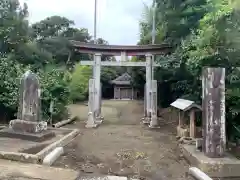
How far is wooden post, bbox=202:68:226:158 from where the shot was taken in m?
8.52

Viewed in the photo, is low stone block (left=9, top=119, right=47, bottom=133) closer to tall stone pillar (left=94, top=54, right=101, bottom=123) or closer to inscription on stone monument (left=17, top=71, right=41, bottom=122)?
inscription on stone monument (left=17, top=71, right=41, bottom=122)

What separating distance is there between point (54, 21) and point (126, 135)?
33363 mm

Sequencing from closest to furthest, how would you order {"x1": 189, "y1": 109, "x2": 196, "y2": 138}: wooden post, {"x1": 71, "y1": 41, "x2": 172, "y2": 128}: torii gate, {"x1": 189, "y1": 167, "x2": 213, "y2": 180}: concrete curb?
{"x1": 189, "y1": 167, "x2": 213, "y2": 180}: concrete curb < {"x1": 189, "y1": 109, "x2": 196, "y2": 138}: wooden post < {"x1": 71, "y1": 41, "x2": 172, "y2": 128}: torii gate

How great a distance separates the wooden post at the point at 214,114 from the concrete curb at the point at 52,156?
4.34m

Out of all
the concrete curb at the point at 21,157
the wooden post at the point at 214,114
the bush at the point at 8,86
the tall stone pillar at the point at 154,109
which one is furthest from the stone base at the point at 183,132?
the bush at the point at 8,86

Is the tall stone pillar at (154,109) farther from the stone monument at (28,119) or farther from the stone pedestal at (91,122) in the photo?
the stone monument at (28,119)

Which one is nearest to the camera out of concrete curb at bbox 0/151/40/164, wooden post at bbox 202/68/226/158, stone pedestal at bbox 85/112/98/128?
concrete curb at bbox 0/151/40/164

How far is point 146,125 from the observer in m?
17.9

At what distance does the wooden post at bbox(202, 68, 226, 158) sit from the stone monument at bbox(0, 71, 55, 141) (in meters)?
5.42

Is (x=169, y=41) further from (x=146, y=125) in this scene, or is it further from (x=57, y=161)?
(x=57, y=161)

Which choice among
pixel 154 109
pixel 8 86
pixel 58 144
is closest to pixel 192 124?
pixel 58 144

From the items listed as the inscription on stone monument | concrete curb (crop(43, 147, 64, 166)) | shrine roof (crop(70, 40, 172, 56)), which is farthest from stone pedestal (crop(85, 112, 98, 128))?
concrete curb (crop(43, 147, 64, 166))

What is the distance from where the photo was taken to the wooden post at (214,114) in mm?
8516

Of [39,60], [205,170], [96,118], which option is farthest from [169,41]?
[205,170]
